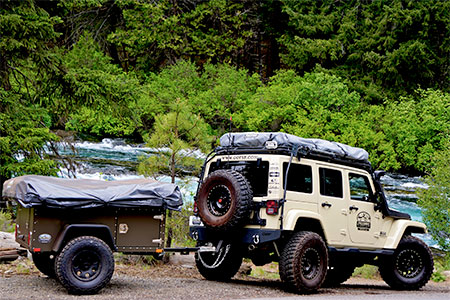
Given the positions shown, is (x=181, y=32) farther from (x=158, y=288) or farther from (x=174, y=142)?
(x=158, y=288)

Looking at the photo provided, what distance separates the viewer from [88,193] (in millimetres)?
8578

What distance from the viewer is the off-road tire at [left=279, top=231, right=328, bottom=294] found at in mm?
9422

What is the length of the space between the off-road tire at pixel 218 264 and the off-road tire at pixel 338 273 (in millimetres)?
2089

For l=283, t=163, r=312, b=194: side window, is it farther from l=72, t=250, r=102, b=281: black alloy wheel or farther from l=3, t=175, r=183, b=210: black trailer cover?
l=72, t=250, r=102, b=281: black alloy wheel

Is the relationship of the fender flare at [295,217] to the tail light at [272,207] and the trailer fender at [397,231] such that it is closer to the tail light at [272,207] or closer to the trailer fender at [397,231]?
the tail light at [272,207]

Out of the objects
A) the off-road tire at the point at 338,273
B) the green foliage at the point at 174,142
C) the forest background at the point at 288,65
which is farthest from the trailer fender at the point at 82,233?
the forest background at the point at 288,65

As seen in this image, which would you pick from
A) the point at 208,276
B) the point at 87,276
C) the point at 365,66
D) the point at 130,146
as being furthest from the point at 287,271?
the point at 365,66

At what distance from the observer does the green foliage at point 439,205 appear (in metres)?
21.6

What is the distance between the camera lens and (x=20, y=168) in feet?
52.7

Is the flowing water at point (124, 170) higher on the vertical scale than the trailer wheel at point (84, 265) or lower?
higher

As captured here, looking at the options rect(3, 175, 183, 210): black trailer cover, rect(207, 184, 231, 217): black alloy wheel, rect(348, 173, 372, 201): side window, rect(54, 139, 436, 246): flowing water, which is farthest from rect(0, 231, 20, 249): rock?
rect(54, 139, 436, 246): flowing water

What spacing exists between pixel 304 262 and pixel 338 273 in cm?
263

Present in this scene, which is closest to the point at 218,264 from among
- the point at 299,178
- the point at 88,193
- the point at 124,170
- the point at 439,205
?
the point at 299,178

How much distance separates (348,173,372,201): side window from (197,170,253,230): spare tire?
2.55m
